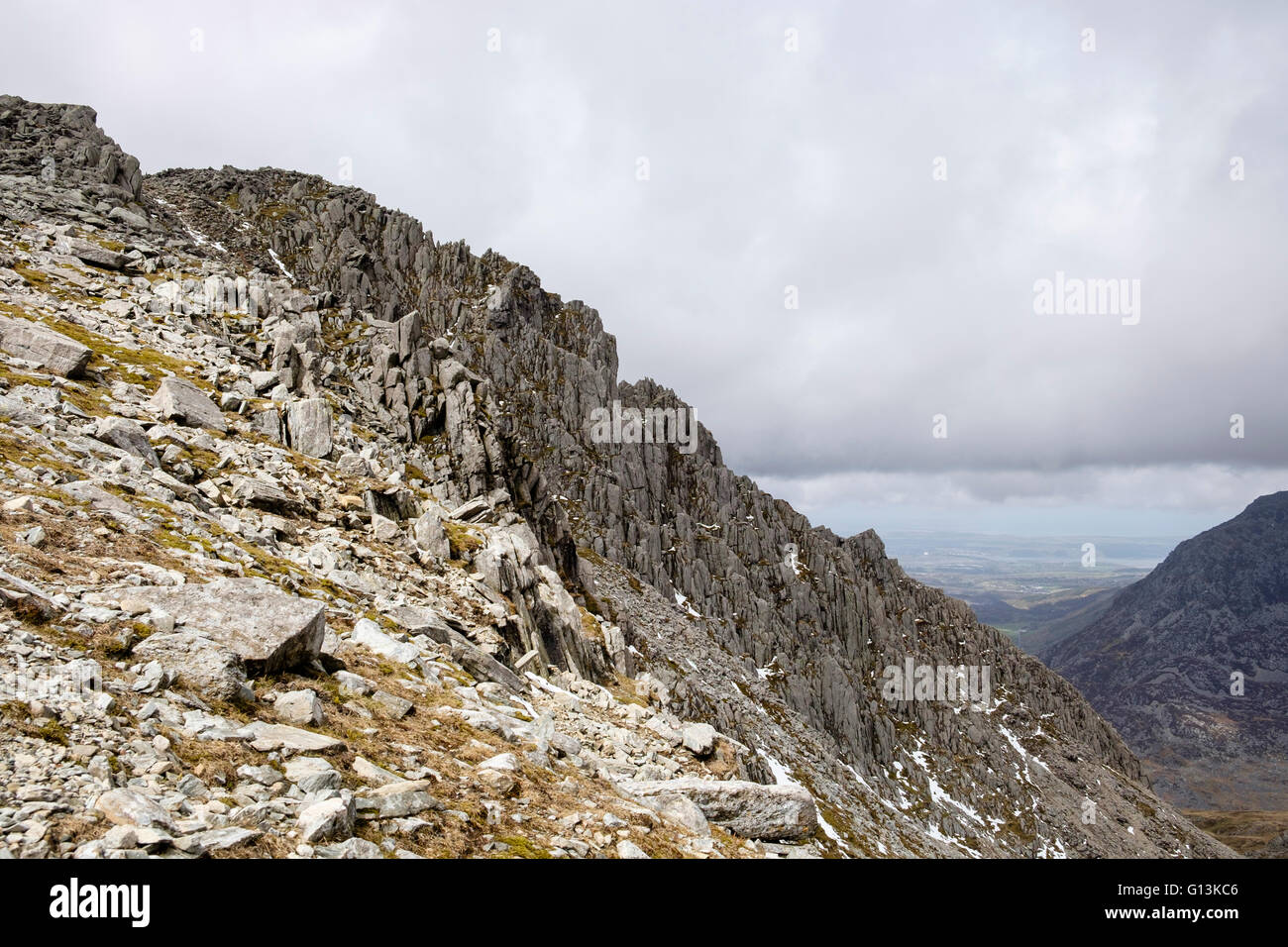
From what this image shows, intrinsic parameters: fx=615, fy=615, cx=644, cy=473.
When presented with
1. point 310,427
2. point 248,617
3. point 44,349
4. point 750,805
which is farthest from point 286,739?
point 44,349

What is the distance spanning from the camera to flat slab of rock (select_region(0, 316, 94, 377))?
74.1ft

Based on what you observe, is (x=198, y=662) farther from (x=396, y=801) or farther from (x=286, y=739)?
(x=396, y=801)

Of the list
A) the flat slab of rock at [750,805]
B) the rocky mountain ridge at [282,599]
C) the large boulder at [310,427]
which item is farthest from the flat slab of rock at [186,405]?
the flat slab of rock at [750,805]

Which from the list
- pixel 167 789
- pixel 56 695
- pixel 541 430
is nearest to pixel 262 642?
pixel 56 695

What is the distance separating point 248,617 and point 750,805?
11889mm

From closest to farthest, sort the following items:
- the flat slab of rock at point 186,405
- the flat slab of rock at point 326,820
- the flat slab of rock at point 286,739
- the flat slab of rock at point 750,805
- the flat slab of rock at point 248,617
Answer: 1. the flat slab of rock at point 326,820
2. the flat slab of rock at point 286,739
3. the flat slab of rock at point 248,617
4. the flat slab of rock at point 750,805
5. the flat slab of rock at point 186,405

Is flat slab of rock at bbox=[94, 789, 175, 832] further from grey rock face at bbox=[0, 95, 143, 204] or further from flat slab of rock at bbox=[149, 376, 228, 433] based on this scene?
grey rock face at bbox=[0, 95, 143, 204]

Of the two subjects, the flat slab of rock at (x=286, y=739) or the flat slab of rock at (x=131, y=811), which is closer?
the flat slab of rock at (x=131, y=811)

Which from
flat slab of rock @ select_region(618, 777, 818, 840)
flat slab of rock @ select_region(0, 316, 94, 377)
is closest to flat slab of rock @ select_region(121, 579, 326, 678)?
flat slab of rock @ select_region(618, 777, 818, 840)

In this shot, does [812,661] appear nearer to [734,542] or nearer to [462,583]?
[734,542]

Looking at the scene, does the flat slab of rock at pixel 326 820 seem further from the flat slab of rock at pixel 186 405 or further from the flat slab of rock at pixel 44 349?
the flat slab of rock at pixel 44 349

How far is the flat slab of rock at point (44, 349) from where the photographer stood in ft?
74.1

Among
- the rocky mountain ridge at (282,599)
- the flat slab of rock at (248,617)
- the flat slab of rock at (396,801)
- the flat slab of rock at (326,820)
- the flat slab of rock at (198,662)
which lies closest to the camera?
the flat slab of rock at (326,820)

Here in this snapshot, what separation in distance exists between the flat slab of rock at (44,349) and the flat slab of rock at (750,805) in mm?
25350
